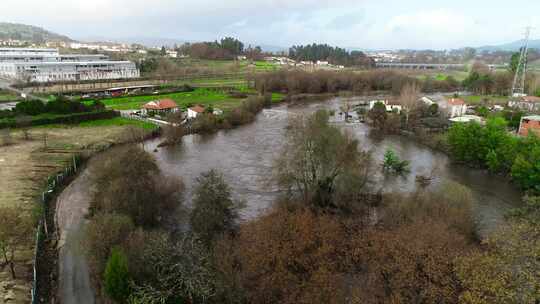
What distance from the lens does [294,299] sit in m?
10.8

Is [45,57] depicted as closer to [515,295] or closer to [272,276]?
[272,276]

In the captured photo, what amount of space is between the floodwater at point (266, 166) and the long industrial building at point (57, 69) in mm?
45824

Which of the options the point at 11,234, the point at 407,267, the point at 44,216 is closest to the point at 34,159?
the point at 44,216

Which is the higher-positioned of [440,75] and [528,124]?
[440,75]

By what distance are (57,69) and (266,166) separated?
60417 millimetres

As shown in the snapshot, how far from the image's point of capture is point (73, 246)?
56.7 ft

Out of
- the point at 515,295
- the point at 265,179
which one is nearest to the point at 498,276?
the point at 515,295

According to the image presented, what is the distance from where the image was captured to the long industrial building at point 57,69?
A: 6712 cm

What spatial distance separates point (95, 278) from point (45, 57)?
82.5 m

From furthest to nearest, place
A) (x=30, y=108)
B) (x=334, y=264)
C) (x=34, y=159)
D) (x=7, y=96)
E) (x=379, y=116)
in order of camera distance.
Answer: (x=7, y=96), (x=379, y=116), (x=30, y=108), (x=34, y=159), (x=334, y=264)

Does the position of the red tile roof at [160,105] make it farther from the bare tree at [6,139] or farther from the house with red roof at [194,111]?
the bare tree at [6,139]

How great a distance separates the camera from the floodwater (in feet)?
76.6

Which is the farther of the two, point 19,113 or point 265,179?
point 19,113

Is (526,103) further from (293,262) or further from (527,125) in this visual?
(293,262)
